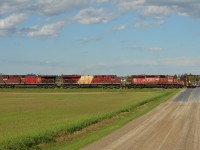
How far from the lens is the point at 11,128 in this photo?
2697cm

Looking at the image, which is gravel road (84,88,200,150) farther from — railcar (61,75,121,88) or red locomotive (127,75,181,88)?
red locomotive (127,75,181,88)

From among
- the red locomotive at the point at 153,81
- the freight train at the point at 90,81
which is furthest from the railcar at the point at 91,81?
the red locomotive at the point at 153,81

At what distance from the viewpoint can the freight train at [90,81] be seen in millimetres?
122625

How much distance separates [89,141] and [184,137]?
14.8ft

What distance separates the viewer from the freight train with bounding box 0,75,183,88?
402 ft

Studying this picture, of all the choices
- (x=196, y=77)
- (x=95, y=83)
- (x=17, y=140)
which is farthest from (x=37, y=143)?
(x=196, y=77)

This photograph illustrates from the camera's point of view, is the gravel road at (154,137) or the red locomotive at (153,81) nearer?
the gravel road at (154,137)

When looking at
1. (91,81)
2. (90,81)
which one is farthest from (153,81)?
(90,81)

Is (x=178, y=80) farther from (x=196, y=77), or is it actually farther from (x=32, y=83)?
(x=32, y=83)

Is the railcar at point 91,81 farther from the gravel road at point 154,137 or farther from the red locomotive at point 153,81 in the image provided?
the gravel road at point 154,137

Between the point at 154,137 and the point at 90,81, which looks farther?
the point at 90,81

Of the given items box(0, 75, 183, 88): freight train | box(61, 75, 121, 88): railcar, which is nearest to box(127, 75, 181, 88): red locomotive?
box(0, 75, 183, 88): freight train

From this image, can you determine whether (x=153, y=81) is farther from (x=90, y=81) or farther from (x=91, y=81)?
(x=90, y=81)

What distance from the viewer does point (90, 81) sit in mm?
124375
